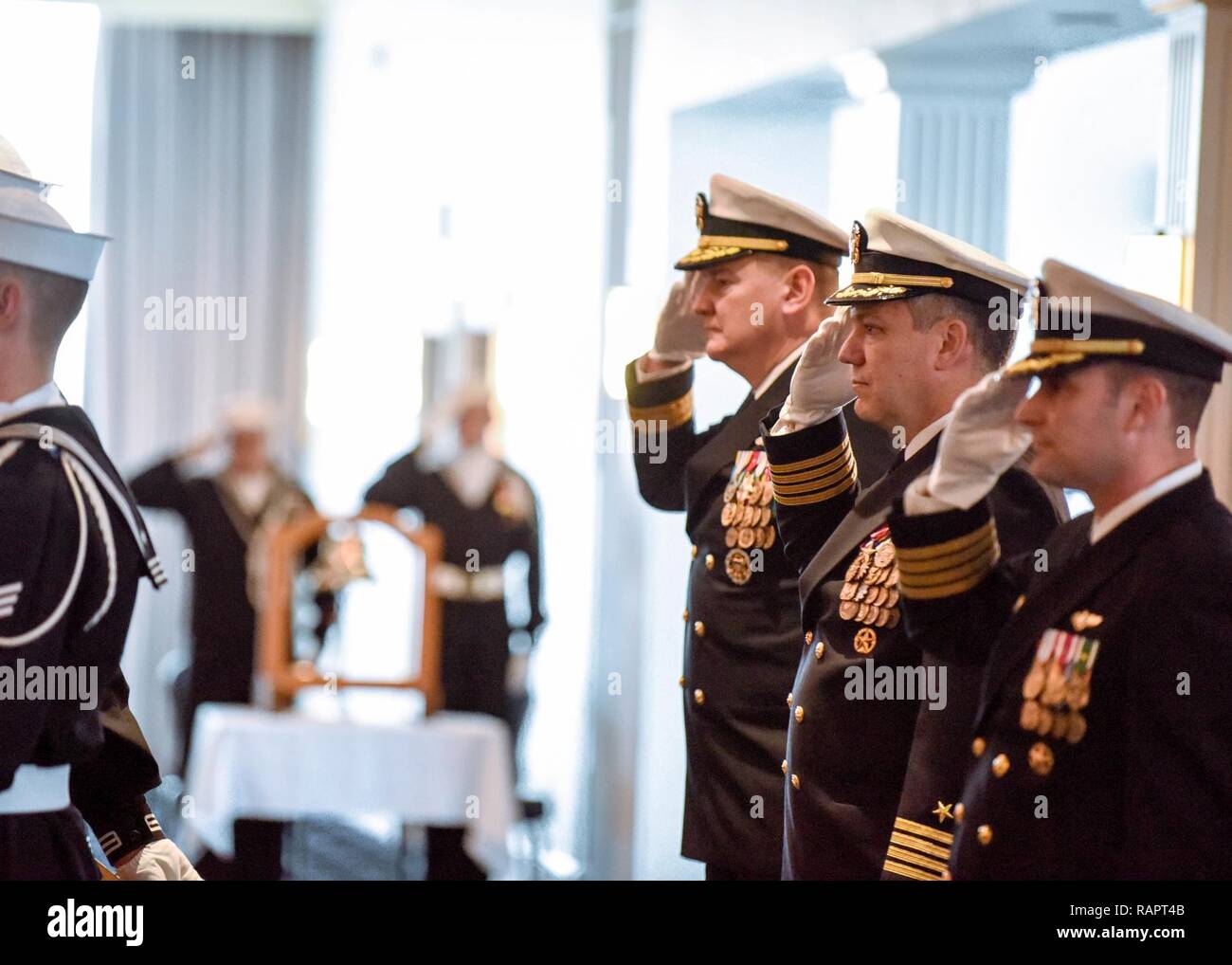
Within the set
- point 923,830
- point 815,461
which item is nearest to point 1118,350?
point 815,461

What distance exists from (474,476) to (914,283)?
399 cm

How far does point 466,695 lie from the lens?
235 inches

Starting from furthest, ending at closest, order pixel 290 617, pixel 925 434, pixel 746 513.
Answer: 1. pixel 290 617
2. pixel 746 513
3. pixel 925 434

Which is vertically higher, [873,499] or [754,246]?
[754,246]

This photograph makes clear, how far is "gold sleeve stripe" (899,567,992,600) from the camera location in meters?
1.92

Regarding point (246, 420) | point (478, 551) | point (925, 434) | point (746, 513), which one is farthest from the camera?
point (246, 420)

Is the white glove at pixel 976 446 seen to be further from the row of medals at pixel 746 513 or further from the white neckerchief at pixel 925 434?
the row of medals at pixel 746 513

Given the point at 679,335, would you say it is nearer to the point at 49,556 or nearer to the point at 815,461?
the point at 815,461

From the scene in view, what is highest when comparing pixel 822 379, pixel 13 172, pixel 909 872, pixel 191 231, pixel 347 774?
pixel 191 231

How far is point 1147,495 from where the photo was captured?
1.86 meters

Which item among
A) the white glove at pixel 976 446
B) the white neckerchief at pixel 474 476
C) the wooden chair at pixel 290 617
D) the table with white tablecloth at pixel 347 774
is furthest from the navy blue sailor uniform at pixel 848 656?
the white neckerchief at pixel 474 476

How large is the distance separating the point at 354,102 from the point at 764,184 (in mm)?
5285

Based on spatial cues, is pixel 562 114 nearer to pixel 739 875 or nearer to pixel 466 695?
pixel 466 695

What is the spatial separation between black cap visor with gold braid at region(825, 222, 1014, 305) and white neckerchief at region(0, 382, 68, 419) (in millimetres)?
954
